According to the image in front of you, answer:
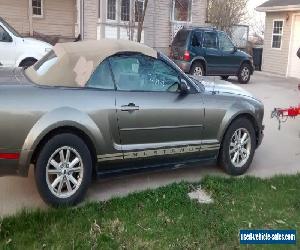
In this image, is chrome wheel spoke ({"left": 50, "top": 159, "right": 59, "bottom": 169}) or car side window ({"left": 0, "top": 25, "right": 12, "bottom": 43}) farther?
car side window ({"left": 0, "top": 25, "right": 12, "bottom": 43})

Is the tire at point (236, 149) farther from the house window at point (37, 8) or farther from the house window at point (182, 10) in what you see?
the house window at point (182, 10)

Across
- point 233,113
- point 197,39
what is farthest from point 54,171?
point 197,39

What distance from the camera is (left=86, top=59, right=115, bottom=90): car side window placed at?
4504 mm

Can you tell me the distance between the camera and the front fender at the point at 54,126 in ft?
13.2

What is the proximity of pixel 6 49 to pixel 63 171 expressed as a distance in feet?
23.4

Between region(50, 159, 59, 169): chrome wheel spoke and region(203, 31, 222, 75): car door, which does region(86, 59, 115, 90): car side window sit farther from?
region(203, 31, 222, 75): car door

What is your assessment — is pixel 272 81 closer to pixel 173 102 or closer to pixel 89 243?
pixel 173 102

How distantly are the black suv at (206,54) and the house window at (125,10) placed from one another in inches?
199

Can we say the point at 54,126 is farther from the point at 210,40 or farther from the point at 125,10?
the point at 125,10

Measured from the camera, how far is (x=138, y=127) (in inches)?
184

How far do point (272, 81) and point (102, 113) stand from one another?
1418cm

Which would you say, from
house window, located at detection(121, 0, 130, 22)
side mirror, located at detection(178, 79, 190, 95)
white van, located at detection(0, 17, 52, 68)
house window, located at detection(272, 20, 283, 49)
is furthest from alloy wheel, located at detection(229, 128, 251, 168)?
house window, located at detection(272, 20, 283, 49)

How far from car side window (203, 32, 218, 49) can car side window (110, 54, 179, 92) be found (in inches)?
394

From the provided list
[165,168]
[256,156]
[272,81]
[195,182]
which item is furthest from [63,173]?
[272,81]
